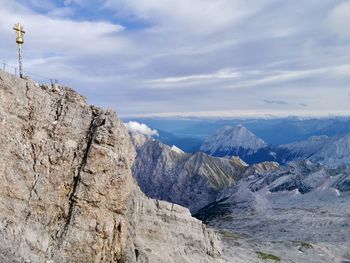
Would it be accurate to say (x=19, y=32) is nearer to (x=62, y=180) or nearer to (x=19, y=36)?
(x=19, y=36)

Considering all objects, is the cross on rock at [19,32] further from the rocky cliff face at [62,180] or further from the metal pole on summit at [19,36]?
the rocky cliff face at [62,180]

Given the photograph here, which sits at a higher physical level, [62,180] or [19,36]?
[19,36]

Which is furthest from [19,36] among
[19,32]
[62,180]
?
[62,180]

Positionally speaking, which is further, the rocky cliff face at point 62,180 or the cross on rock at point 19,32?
the cross on rock at point 19,32

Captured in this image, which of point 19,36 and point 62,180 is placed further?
point 19,36

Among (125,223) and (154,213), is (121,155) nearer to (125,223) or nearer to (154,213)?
(125,223)

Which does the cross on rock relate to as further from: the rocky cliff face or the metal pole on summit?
the rocky cliff face

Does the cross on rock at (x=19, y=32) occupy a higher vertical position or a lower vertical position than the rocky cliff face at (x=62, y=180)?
higher

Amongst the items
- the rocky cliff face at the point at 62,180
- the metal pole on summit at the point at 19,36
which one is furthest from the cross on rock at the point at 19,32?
the rocky cliff face at the point at 62,180

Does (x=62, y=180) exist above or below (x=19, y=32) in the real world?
below
